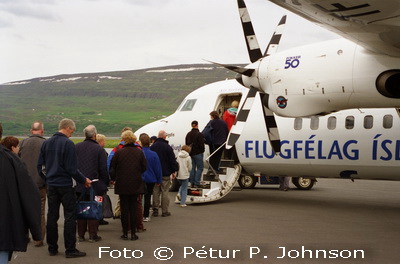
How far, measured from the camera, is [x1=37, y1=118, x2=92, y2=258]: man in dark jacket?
8.30 metres

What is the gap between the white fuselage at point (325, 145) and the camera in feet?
42.9

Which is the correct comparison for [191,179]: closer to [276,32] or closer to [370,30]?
[276,32]

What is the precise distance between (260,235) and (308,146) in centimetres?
480

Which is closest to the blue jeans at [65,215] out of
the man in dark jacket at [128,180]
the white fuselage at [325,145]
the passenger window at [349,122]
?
the man in dark jacket at [128,180]

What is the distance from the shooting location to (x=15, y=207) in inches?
185

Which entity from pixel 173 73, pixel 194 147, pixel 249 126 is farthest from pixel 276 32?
pixel 173 73

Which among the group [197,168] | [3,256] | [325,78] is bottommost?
[197,168]

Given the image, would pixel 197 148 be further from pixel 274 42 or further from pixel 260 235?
pixel 260 235

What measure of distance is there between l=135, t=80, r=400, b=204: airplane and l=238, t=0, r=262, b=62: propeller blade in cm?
209

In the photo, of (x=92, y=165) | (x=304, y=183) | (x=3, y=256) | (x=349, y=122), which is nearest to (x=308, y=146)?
(x=349, y=122)

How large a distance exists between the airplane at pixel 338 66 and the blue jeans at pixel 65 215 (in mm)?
4468

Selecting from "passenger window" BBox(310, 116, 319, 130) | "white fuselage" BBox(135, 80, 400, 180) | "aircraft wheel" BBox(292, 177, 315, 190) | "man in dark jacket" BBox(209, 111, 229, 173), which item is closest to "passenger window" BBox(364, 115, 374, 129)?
"white fuselage" BBox(135, 80, 400, 180)

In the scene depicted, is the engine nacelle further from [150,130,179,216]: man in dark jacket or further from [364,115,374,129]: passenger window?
[150,130,179,216]: man in dark jacket

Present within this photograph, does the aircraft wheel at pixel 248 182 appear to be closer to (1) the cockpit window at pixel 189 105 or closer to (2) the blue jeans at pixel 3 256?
(1) the cockpit window at pixel 189 105
